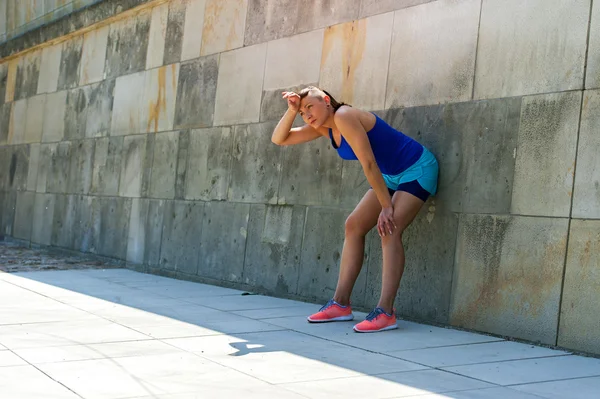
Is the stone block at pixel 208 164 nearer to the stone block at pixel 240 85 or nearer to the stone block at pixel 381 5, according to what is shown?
the stone block at pixel 240 85

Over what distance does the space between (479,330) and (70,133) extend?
8.26m

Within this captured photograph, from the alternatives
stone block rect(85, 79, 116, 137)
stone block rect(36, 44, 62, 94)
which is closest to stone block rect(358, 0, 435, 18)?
stone block rect(85, 79, 116, 137)

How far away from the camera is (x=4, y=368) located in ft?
13.5

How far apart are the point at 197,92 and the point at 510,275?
4.99 m

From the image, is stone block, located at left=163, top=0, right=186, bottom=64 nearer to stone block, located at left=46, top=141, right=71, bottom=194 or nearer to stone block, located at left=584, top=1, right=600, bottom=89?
stone block, located at left=46, top=141, right=71, bottom=194

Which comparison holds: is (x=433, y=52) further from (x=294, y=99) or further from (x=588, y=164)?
(x=588, y=164)

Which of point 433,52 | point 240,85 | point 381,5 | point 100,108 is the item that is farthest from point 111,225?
point 433,52

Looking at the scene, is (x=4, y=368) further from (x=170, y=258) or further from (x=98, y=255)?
(x=98, y=255)

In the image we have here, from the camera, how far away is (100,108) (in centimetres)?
1128

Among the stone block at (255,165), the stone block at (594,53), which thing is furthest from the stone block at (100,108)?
the stone block at (594,53)

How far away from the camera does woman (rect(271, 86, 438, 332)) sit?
5559 mm

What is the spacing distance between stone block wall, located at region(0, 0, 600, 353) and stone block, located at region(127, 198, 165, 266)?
0.03 meters

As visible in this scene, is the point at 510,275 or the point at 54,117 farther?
the point at 54,117

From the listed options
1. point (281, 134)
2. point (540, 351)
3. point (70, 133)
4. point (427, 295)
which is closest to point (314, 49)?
point (281, 134)
